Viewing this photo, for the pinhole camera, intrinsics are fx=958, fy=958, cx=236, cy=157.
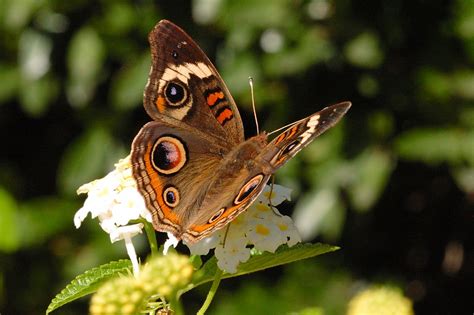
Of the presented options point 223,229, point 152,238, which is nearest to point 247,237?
point 223,229

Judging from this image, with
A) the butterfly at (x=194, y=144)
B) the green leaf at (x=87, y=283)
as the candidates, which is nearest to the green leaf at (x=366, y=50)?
the butterfly at (x=194, y=144)

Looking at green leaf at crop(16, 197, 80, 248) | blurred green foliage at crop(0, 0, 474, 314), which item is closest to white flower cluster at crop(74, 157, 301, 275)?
blurred green foliage at crop(0, 0, 474, 314)

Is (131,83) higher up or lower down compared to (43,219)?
higher up

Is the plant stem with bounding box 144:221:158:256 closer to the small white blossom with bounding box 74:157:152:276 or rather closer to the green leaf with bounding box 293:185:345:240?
the small white blossom with bounding box 74:157:152:276

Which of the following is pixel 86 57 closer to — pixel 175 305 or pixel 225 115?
pixel 225 115

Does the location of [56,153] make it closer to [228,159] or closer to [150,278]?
[228,159]

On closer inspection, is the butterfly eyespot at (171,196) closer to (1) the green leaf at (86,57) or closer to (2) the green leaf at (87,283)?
(2) the green leaf at (87,283)

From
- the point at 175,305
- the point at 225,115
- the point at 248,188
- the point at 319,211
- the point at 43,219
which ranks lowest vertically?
the point at 319,211
